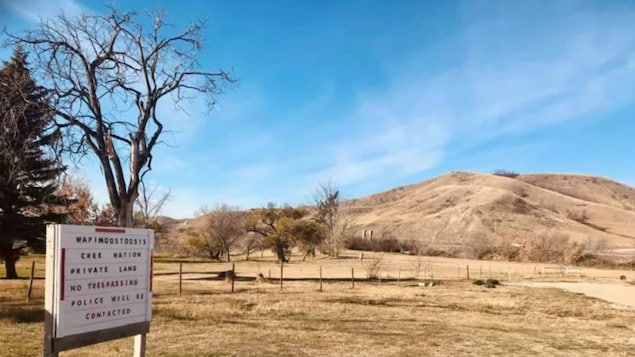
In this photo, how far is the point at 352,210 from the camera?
395ft

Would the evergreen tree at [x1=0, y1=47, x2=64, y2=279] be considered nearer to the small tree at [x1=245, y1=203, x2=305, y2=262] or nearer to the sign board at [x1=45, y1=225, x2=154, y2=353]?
the sign board at [x1=45, y1=225, x2=154, y2=353]

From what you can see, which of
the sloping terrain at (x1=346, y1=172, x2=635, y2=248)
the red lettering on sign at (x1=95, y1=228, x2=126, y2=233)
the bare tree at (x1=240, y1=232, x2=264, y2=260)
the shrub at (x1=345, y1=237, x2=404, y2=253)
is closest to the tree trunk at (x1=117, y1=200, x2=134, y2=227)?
the red lettering on sign at (x1=95, y1=228, x2=126, y2=233)

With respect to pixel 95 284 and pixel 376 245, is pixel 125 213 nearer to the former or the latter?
pixel 95 284

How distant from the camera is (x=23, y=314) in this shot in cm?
1328

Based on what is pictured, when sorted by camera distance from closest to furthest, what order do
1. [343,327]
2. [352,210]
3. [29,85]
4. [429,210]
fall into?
1. [343,327]
2. [29,85]
3. [429,210]
4. [352,210]

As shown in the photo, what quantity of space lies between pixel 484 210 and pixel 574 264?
32.8 m

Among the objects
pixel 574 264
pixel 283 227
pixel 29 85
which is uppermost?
pixel 29 85

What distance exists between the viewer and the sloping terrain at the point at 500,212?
257 ft

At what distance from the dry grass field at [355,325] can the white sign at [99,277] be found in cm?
283

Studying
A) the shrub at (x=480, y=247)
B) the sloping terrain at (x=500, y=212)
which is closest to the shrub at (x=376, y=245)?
the sloping terrain at (x=500, y=212)

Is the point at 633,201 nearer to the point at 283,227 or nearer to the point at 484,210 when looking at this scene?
the point at 484,210

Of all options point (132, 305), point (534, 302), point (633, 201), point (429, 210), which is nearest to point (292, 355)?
point (132, 305)

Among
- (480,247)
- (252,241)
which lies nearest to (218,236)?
(252,241)

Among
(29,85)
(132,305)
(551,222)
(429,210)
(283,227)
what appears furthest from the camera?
(429,210)
